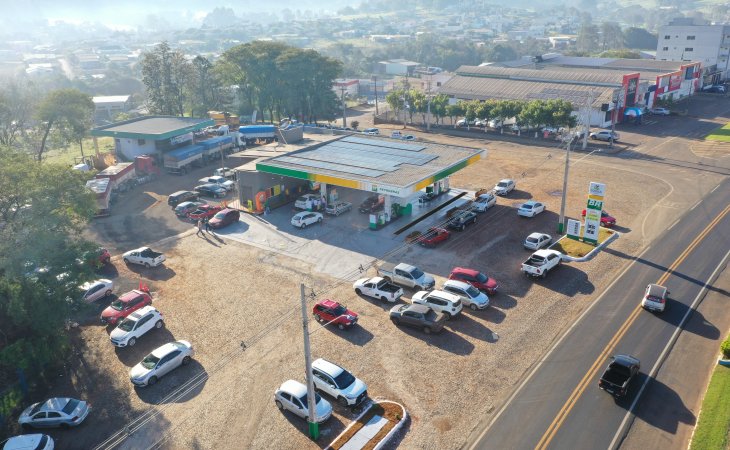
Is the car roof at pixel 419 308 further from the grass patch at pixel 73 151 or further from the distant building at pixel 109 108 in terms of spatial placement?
the distant building at pixel 109 108

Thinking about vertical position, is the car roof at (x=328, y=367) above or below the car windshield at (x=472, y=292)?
above

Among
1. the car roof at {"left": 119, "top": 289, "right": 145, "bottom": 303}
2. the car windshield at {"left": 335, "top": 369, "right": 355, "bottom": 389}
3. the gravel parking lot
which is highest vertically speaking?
the car windshield at {"left": 335, "top": 369, "right": 355, "bottom": 389}

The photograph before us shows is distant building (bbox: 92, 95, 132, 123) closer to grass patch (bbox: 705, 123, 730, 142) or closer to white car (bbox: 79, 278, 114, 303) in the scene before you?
white car (bbox: 79, 278, 114, 303)

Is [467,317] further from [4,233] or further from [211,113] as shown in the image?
[211,113]

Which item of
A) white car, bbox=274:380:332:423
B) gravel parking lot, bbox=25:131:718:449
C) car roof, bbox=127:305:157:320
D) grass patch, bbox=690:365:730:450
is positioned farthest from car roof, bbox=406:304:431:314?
car roof, bbox=127:305:157:320

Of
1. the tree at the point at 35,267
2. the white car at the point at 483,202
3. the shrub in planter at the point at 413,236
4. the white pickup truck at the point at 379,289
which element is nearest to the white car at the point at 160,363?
the tree at the point at 35,267

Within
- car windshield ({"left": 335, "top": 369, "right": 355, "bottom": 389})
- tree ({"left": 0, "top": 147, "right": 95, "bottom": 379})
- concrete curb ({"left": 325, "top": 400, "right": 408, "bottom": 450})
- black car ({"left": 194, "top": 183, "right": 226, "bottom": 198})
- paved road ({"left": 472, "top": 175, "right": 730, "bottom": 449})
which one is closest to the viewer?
concrete curb ({"left": 325, "top": 400, "right": 408, "bottom": 450})

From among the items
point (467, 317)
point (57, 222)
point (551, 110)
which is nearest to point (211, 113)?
point (551, 110)

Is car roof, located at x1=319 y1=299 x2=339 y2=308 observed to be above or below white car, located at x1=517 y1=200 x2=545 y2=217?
above
